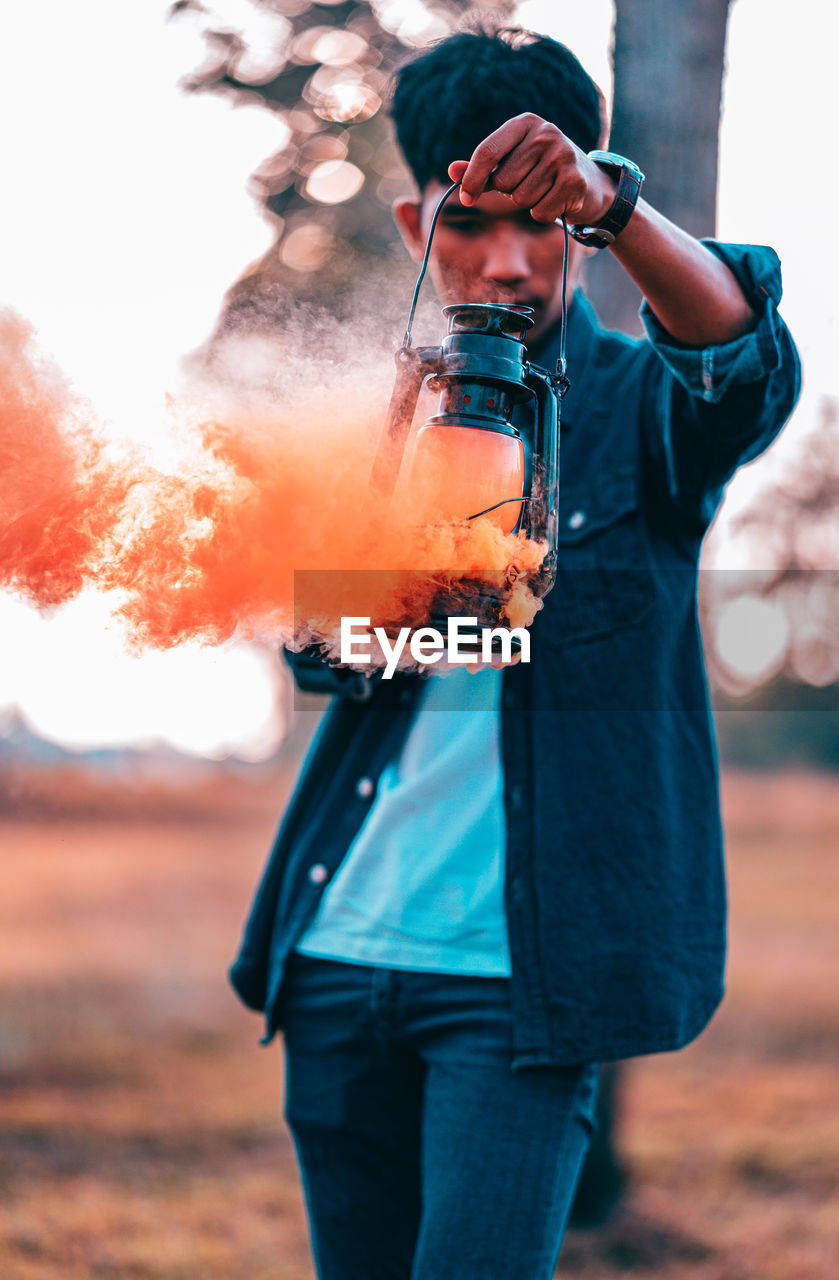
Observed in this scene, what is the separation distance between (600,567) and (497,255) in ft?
1.75

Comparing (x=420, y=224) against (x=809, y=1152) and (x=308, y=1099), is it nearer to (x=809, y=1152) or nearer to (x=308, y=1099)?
(x=308, y=1099)

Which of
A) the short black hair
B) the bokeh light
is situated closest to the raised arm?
the short black hair

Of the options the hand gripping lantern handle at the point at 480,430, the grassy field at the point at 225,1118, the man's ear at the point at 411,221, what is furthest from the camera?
the grassy field at the point at 225,1118

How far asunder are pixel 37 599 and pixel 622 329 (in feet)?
8.71

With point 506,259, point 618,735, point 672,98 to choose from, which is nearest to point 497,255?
point 506,259

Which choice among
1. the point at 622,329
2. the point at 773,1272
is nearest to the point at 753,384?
the point at 622,329

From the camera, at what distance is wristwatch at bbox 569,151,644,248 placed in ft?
4.79

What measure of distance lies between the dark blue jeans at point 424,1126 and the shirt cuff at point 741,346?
0.95 m

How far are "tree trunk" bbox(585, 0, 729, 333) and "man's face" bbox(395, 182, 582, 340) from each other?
5.84 ft

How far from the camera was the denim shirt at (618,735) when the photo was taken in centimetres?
170

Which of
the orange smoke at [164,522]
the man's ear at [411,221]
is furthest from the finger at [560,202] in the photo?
the man's ear at [411,221]

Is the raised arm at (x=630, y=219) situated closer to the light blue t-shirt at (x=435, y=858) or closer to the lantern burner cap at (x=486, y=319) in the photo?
the lantern burner cap at (x=486, y=319)

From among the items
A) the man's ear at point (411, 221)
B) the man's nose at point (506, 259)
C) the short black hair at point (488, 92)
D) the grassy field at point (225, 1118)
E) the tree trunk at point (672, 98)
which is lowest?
the grassy field at point (225, 1118)

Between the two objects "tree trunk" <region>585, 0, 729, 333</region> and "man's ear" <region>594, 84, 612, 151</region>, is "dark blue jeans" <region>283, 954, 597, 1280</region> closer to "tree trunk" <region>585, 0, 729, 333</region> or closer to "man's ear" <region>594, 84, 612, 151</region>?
→ "man's ear" <region>594, 84, 612, 151</region>
